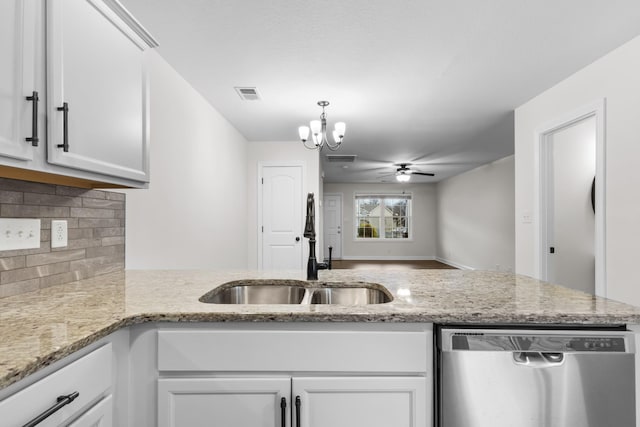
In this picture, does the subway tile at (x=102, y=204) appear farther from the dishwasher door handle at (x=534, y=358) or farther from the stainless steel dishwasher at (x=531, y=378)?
the dishwasher door handle at (x=534, y=358)

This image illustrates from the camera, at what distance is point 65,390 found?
81cm

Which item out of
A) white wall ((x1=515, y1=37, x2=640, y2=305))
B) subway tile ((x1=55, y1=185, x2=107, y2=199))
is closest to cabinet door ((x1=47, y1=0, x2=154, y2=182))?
subway tile ((x1=55, y1=185, x2=107, y2=199))

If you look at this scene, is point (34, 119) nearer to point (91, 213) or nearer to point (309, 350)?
point (91, 213)

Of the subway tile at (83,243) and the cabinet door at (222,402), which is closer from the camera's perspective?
the cabinet door at (222,402)

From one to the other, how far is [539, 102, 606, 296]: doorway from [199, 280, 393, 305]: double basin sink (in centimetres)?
285

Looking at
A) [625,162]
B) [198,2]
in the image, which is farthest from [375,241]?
[198,2]

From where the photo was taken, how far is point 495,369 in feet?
3.49

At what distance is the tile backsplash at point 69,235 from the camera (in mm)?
1289

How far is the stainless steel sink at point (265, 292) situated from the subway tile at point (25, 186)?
84 cm

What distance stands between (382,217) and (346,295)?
9.67m

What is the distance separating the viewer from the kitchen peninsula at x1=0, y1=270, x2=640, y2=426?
0.83 metres

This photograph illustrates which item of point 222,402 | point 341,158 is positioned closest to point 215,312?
point 222,402

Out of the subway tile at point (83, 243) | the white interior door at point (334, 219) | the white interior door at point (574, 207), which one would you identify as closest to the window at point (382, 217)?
the white interior door at point (334, 219)

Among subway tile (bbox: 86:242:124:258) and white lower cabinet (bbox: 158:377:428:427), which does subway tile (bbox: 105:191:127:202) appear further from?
white lower cabinet (bbox: 158:377:428:427)
